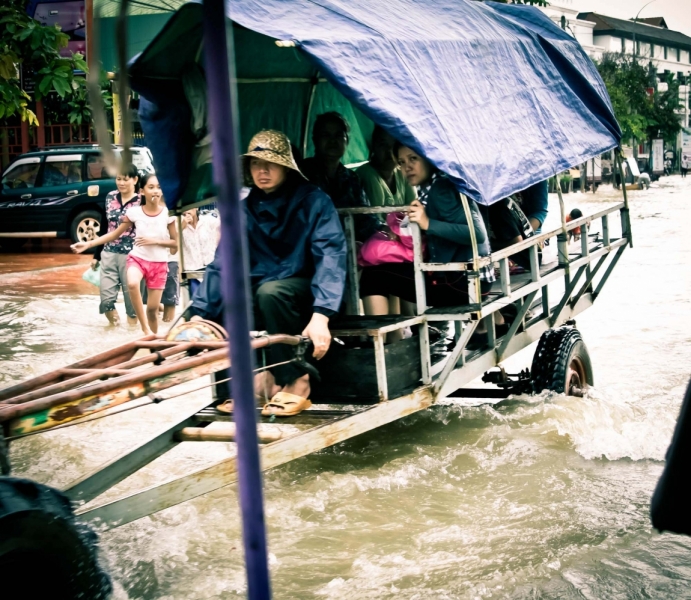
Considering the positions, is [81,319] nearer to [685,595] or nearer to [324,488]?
[324,488]

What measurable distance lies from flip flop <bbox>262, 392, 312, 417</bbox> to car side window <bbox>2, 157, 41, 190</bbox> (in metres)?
15.8

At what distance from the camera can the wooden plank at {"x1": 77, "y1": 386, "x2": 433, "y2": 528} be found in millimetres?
3648

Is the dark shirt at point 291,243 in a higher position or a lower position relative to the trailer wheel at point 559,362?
higher

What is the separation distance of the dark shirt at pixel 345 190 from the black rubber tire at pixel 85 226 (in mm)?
13294

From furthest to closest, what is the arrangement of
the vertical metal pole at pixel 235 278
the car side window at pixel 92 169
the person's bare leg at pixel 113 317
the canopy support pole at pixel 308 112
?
1. the car side window at pixel 92 169
2. the person's bare leg at pixel 113 317
3. the canopy support pole at pixel 308 112
4. the vertical metal pole at pixel 235 278

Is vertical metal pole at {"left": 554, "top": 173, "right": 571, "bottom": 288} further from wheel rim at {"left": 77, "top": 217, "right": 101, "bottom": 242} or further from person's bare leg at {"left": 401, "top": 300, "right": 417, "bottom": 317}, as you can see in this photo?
wheel rim at {"left": 77, "top": 217, "right": 101, "bottom": 242}

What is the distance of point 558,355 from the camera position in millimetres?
6684

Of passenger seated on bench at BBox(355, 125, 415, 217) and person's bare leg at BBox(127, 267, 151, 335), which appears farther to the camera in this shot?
person's bare leg at BBox(127, 267, 151, 335)

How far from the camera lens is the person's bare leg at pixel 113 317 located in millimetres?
10833

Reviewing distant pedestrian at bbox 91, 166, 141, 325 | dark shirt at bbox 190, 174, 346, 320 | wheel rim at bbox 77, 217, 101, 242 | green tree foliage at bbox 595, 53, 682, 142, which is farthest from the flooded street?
green tree foliage at bbox 595, 53, 682, 142

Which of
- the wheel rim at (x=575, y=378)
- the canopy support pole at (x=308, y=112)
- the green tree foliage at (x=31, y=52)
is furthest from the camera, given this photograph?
the green tree foliage at (x=31, y=52)

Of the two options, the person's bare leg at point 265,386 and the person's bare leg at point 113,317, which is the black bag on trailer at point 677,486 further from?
the person's bare leg at point 113,317

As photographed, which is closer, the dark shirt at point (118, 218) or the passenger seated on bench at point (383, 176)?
the passenger seated on bench at point (383, 176)

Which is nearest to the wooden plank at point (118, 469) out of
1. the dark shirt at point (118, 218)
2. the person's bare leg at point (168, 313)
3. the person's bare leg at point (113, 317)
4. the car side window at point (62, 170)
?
the dark shirt at point (118, 218)
